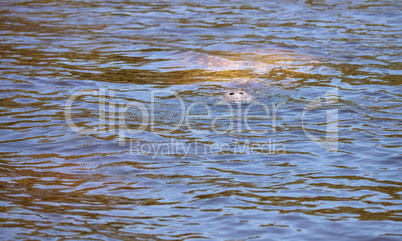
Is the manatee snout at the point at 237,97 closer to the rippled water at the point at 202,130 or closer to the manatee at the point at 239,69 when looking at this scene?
the manatee at the point at 239,69

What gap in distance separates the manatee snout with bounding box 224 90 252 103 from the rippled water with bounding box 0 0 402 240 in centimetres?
11

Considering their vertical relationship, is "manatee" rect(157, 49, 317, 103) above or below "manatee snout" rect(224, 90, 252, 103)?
above

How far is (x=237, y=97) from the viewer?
7355mm

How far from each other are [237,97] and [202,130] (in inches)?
49.9

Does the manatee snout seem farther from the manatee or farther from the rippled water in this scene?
the rippled water

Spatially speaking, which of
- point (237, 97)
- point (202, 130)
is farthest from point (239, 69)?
point (202, 130)

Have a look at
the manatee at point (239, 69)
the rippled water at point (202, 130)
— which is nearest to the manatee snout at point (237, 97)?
the manatee at point (239, 69)

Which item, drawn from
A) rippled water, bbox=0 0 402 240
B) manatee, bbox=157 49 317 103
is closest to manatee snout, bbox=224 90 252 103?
manatee, bbox=157 49 317 103

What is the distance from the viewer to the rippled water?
13.8 feet

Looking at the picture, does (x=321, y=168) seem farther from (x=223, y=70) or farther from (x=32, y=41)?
(x=32, y=41)

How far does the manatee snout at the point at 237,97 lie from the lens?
286 inches

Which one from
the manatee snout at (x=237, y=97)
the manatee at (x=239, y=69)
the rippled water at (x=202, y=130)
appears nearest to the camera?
the rippled water at (x=202, y=130)

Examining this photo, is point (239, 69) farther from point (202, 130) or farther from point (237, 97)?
point (202, 130)

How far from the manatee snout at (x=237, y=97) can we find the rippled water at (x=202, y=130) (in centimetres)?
11
